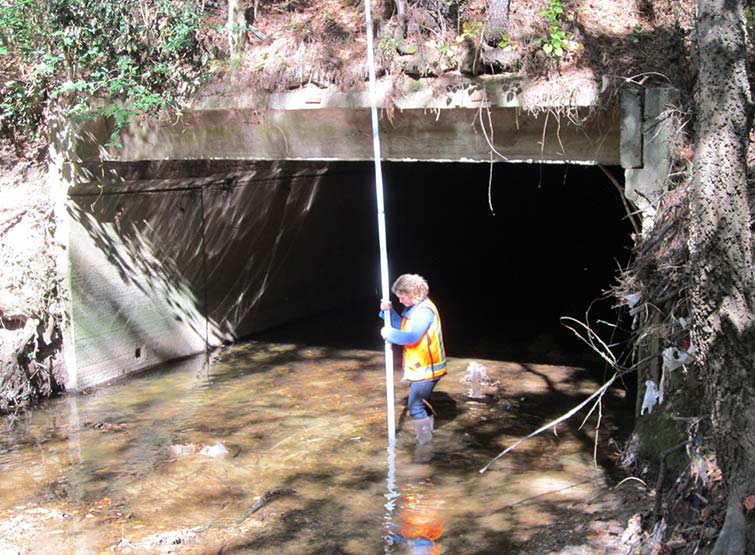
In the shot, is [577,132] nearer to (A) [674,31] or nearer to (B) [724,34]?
(A) [674,31]

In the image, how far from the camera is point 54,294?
10586 mm

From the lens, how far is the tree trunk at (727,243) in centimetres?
443

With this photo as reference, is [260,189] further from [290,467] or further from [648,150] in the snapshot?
[648,150]

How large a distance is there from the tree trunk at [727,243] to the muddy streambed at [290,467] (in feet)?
7.84

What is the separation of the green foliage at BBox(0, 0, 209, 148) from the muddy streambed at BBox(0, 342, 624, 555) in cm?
365

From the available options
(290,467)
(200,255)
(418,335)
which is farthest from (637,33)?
(200,255)

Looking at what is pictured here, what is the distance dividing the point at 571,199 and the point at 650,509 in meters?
16.8

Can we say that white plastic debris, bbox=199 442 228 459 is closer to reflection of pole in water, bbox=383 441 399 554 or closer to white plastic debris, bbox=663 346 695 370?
reflection of pole in water, bbox=383 441 399 554

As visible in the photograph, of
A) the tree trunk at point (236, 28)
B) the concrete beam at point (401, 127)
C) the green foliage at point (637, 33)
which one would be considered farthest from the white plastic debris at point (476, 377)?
the tree trunk at point (236, 28)

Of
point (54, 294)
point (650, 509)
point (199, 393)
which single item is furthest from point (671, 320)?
point (54, 294)

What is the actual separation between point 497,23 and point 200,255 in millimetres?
6375

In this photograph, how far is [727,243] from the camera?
451cm

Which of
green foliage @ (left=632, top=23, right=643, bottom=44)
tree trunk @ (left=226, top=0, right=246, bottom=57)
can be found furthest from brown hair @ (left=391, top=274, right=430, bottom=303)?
tree trunk @ (left=226, top=0, right=246, bottom=57)

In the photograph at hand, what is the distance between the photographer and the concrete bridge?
27.9ft
